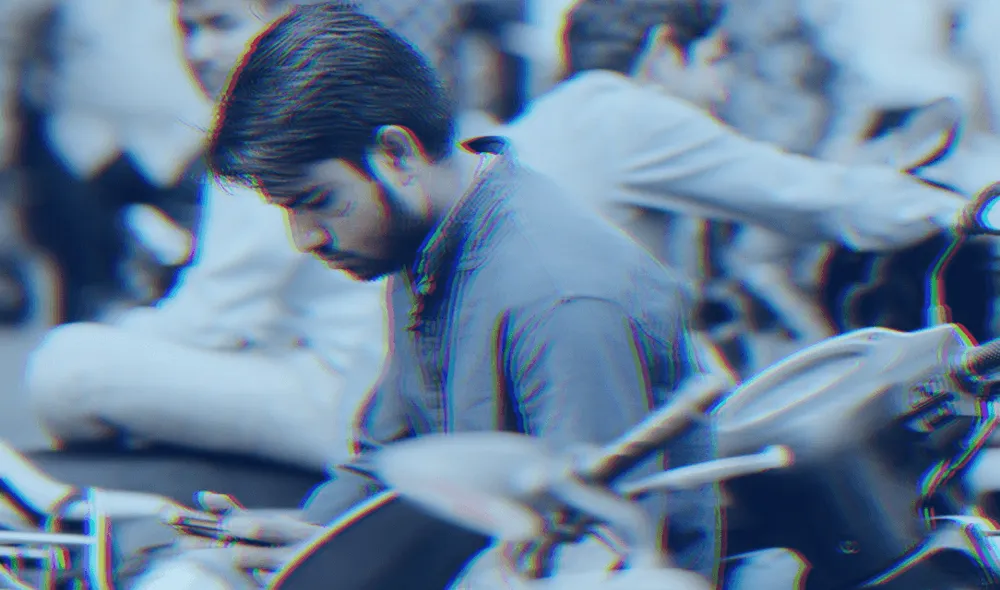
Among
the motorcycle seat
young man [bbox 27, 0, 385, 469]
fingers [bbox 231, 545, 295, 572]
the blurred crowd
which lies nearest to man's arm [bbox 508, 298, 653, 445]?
fingers [bbox 231, 545, 295, 572]

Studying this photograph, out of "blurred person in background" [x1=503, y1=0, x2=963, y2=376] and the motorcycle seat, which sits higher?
"blurred person in background" [x1=503, y1=0, x2=963, y2=376]

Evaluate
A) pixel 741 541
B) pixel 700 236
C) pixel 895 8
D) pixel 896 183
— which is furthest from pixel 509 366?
pixel 895 8

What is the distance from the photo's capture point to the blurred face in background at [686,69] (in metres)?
2.33

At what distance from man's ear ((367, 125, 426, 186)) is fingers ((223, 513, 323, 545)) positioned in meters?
0.36

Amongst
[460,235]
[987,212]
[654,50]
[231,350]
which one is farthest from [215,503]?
[654,50]

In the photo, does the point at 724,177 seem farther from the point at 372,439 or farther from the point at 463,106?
the point at 463,106

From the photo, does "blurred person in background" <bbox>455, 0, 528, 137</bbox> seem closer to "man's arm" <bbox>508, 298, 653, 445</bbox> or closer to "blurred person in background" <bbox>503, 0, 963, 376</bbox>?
"blurred person in background" <bbox>503, 0, 963, 376</bbox>

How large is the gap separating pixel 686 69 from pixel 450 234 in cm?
125

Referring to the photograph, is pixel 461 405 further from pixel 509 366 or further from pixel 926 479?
pixel 926 479

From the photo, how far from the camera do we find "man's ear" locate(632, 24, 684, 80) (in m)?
2.32

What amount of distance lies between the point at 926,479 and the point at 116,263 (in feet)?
7.60

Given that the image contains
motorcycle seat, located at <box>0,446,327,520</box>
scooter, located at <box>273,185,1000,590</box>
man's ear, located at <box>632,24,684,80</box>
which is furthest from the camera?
man's ear, located at <box>632,24,684,80</box>

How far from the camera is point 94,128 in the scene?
3141mm

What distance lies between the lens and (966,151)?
261 centimetres
